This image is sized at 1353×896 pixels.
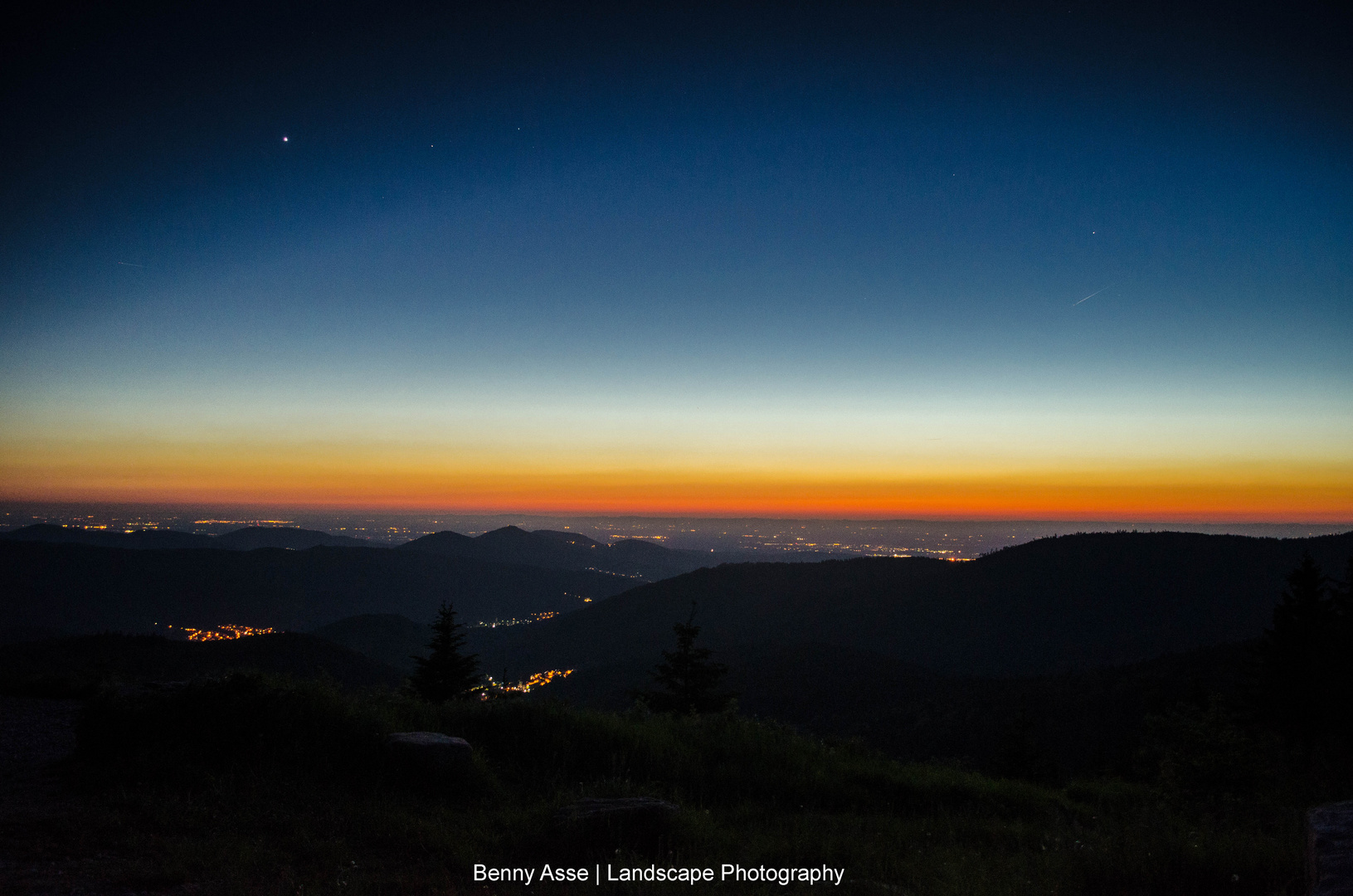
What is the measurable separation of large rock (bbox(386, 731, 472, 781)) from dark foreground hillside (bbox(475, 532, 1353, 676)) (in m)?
111

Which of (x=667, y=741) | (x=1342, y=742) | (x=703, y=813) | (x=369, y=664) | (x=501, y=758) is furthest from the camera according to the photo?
(x=369, y=664)

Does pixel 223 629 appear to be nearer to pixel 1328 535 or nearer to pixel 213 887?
pixel 213 887

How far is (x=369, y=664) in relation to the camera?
78.0m

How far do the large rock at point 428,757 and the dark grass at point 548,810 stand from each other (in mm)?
126

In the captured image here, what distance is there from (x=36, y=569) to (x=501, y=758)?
280 metres

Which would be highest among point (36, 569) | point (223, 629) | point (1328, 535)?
point (1328, 535)

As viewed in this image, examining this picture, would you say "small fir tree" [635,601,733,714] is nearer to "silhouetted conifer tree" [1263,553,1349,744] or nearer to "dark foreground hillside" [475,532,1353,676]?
"silhouetted conifer tree" [1263,553,1349,744]

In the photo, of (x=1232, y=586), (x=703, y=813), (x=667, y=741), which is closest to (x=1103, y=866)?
(x=703, y=813)

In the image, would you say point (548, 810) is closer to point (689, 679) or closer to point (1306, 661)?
point (689, 679)

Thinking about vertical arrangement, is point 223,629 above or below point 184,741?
below

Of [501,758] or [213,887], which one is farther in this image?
[501,758]

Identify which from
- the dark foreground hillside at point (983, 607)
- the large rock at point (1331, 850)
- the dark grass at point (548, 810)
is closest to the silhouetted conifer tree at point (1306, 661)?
the dark grass at point (548, 810)

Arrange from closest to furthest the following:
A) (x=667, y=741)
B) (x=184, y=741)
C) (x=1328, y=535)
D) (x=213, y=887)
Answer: (x=213, y=887) < (x=184, y=741) < (x=667, y=741) < (x=1328, y=535)

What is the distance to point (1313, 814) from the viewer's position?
381 cm
